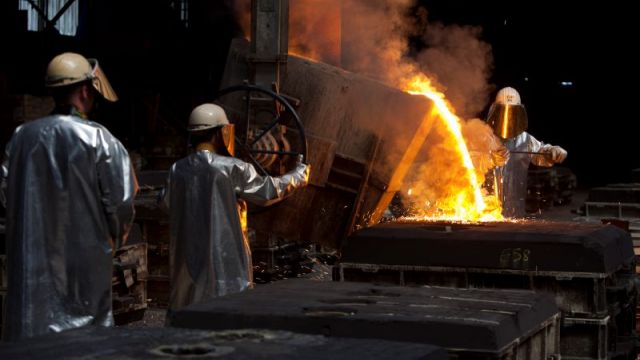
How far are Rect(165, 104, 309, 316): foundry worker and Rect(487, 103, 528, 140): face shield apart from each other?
3170 millimetres

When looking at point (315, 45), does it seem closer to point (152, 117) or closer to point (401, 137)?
point (401, 137)

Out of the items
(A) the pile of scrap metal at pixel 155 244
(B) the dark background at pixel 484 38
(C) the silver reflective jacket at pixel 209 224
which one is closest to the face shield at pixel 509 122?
(B) the dark background at pixel 484 38

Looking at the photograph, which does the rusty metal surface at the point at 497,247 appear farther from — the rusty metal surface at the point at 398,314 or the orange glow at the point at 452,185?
the orange glow at the point at 452,185

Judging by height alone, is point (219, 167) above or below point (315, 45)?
below

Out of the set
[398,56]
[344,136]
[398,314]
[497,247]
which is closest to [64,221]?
[398,314]

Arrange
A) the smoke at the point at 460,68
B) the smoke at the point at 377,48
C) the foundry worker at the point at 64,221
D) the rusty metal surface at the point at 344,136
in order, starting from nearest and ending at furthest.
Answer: the foundry worker at the point at 64,221, the rusty metal surface at the point at 344,136, the smoke at the point at 377,48, the smoke at the point at 460,68

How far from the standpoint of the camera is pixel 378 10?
9.70 metres

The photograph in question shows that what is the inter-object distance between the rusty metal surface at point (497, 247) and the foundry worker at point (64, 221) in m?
1.87

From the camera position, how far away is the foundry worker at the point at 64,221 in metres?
4.11

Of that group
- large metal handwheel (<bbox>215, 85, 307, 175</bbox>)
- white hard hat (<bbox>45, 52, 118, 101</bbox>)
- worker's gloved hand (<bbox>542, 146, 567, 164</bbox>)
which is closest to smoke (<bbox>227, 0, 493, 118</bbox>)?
worker's gloved hand (<bbox>542, 146, 567, 164</bbox>)

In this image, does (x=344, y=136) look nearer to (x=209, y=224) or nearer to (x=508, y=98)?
(x=508, y=98)

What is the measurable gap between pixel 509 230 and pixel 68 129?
8.71 ft

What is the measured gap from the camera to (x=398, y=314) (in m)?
3.48

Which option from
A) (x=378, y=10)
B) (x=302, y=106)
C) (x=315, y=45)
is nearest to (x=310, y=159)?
(x=302, y=106)
